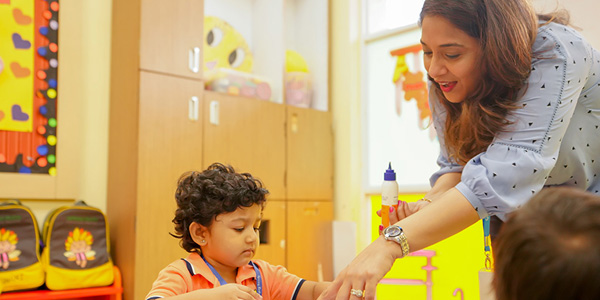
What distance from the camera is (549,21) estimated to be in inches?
53.9

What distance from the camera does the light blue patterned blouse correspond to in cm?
121

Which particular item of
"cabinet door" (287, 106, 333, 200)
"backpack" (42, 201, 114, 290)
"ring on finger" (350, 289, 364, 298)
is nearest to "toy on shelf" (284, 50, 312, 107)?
"cabinet door" (287, 106, 333, 200)

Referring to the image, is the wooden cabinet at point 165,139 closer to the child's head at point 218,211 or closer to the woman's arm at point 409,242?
the child's head at point 218,211

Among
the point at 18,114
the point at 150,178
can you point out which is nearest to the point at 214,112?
the point at 150,178

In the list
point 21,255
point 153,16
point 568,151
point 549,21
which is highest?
point 153,16

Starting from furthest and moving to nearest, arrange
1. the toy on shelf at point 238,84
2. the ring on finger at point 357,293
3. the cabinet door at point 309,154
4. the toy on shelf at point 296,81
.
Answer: the toy on shelf at point 296,81 → the cabinet door at point 309,154 → the toy on shelf at point 238,84 → the ring on finger at point 357,293

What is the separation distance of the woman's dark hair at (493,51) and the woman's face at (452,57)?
0.04 ft

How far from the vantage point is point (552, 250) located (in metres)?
0.61

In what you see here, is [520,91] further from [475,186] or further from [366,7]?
[366,7]

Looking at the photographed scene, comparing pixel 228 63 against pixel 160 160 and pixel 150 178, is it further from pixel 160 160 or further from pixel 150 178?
pixel 150 178

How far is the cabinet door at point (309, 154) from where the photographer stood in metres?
3.99

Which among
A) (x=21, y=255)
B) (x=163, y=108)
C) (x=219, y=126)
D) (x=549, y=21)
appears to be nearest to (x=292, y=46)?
(x=219, y=126)

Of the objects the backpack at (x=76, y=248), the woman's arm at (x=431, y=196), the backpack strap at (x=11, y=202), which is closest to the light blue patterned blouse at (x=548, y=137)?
the woman's arm at (x=431, y=196)

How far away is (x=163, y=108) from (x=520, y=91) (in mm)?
2336
